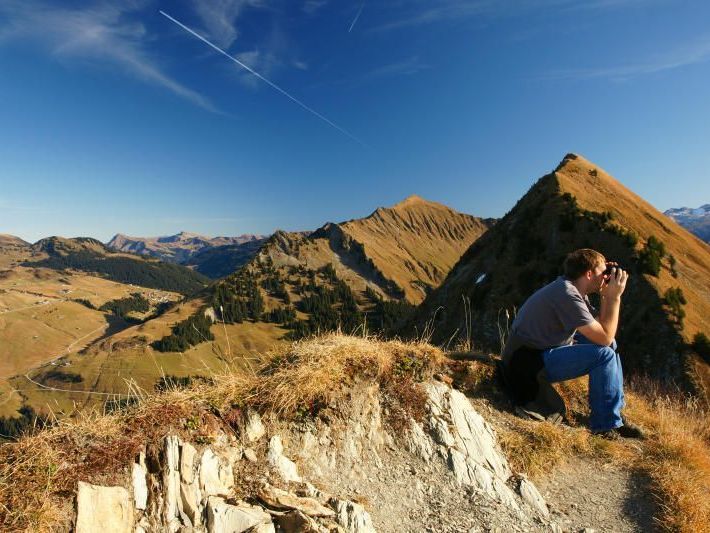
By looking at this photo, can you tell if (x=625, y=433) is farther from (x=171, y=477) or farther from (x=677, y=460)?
(x=171, y=477)

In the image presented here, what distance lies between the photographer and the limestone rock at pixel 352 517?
5.09 meters

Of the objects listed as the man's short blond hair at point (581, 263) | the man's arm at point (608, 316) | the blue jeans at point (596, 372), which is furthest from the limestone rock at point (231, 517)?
the man's short blond hair at point (581, 263)

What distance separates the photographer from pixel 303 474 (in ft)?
19.5

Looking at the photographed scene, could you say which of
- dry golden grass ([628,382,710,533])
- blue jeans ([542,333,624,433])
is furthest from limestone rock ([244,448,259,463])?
dry golden grass ([628,382,710,533])

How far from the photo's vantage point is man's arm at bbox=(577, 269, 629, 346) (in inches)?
293

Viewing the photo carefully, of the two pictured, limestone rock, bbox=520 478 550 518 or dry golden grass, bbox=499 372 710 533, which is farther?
limestone rock, bbox=520 478 550 518

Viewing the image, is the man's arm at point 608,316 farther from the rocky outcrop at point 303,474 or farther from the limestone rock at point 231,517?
the limestone rock at point 231,517

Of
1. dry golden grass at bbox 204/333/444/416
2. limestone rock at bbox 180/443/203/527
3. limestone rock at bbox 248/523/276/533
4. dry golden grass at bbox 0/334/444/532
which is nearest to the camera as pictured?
dry golden grass at bbox 0/334/444/532

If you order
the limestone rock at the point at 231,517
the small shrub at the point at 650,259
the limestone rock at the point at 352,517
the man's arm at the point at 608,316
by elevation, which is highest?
the small shrub at the point at 650,259

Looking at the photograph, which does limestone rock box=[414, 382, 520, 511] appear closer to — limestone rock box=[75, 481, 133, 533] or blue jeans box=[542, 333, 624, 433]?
blue jeans box=[542, 333, 624, 433]

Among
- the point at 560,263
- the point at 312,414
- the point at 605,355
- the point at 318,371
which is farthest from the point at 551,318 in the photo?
the point at 560,263

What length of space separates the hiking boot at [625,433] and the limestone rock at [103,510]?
8695 millimetres

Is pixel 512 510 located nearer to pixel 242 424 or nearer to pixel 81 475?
pixel 242 424

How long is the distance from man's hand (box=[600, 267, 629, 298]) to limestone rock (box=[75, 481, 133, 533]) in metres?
8.61
